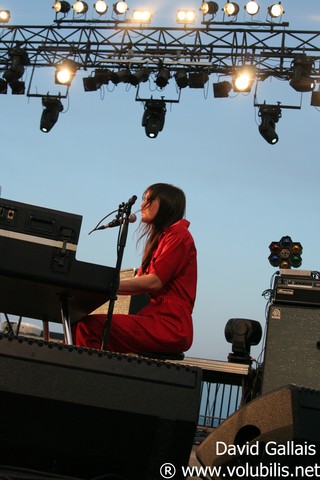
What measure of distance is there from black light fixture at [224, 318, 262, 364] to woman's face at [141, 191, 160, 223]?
2583mm

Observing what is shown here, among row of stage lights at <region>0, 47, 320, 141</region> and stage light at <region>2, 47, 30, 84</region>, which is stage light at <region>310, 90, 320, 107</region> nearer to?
row of stage lights at <region>0, 47, 320, 141</region>

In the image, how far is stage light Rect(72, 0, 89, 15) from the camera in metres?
8.30

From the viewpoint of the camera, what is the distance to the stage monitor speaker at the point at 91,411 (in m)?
1.75

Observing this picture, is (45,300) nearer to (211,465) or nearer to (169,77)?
(211,465)

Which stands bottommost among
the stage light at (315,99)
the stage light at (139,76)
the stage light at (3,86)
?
the stage light at (315,99)

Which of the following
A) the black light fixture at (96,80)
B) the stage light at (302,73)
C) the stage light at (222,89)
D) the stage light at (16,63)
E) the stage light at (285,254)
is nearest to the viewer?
the stage light at (285,254)

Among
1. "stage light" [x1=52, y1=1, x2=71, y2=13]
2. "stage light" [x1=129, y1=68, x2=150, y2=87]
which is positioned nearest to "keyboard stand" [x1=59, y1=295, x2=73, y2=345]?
"stage light" [x1=129, y1=68, x2=150, y2=87]

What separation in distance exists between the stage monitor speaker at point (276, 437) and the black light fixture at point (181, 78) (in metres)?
6.24

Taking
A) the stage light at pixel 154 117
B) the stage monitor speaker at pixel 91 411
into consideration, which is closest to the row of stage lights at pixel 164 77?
the stage light at pixel 154 117

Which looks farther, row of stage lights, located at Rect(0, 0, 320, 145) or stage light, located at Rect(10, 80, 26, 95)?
stage light, located at Rect(10, 80, 26, 95)

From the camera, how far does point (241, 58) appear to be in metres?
7.95

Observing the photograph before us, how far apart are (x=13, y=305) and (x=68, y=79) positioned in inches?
247

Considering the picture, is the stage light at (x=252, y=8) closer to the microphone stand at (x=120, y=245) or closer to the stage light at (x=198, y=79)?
the stage light at (x=198, y=79)

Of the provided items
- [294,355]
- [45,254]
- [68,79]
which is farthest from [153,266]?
[68,79]
